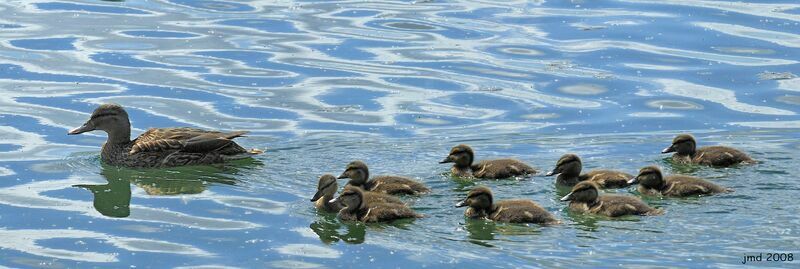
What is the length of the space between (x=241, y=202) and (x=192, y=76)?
5107mm

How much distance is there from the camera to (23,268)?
11.1 m

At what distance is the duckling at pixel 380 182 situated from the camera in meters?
12.6

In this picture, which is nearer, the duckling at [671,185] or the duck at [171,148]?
the duckling at [671,185]

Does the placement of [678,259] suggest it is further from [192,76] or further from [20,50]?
[20,50]

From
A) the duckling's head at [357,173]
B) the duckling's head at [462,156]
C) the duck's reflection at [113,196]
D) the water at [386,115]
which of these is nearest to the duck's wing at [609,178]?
the water at [386,115]

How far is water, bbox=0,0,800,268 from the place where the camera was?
446 inches

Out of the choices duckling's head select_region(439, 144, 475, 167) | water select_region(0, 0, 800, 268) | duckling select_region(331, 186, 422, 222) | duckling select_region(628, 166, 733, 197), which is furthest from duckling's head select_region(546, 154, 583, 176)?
duckling select_region(331, 186, 422, 222)

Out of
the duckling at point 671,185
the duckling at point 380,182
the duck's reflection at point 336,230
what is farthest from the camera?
the duckling at point 380,182

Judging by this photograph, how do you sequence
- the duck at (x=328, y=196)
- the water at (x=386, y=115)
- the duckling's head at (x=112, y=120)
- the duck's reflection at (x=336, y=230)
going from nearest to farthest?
the water at (x=386, y=115), the duck's reflection at (x=336, y=230), the duck at (x=328, y=196), the duckling's head at (x=112, y=120)

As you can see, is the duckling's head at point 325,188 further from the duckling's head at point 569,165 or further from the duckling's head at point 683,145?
the duckling's head at point 683,145

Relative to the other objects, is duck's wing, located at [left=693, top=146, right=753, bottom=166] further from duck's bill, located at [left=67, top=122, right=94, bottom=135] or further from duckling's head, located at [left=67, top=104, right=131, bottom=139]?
duck's bill, located at [left=67, top=122, right=94, bottom=135]

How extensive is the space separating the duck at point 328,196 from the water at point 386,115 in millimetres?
146

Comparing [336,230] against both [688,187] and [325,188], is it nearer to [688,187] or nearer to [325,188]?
[325,188]

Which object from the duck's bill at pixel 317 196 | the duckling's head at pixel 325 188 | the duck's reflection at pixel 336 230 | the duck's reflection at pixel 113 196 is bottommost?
the duck's reflection at pixel 113 196
